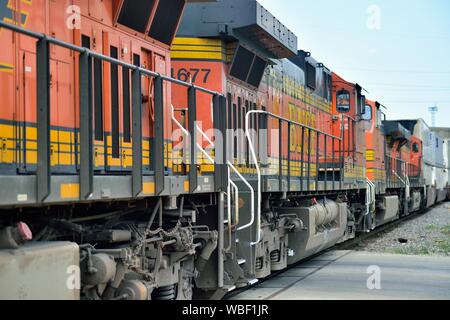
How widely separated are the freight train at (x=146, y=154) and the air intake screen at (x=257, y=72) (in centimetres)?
4

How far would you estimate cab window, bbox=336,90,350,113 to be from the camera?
16.1 meters

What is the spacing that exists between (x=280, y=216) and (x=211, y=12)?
3.65 meters

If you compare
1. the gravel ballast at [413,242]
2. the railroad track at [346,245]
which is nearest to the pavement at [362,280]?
the railroad track at [346,245]

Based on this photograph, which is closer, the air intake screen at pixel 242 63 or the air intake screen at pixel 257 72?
the air intake screen at pixel 242 63

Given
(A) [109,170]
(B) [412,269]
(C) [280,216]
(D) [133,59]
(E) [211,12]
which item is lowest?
(B) [412,269]

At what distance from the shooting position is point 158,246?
589 cm

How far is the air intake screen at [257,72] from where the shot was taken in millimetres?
9695

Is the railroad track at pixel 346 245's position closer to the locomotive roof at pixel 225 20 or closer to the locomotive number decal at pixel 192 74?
the locomotive number decal at pixel 192 74

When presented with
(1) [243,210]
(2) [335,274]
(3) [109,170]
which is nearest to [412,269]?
(2) [335,274]

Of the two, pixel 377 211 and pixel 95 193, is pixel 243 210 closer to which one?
pixel 95 193

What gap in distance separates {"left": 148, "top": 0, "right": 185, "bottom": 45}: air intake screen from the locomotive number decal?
1.50m

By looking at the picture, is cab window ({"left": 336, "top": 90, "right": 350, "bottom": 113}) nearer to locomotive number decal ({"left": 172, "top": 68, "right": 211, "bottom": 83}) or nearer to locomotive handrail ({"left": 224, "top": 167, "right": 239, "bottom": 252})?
locomotive number decal ({"left": 172, "top": 68, "right": 211, "bottom": 83})

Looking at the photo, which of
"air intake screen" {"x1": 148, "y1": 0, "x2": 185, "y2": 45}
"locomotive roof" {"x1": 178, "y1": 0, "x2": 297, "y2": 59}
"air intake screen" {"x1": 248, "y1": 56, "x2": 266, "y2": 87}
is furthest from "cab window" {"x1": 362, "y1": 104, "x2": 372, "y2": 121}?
"air intake screen" {"x1": 148, "y1": 0, "x2": 185, "y2": 45}

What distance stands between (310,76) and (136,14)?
27.1 feet
